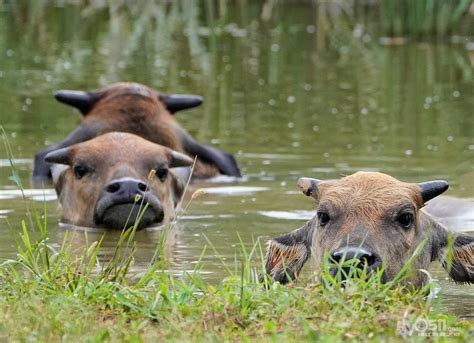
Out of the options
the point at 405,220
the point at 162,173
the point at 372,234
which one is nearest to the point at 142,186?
the point at 162,173

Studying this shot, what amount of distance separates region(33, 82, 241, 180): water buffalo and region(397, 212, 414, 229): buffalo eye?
259 inches

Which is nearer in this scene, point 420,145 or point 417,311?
point 417,311

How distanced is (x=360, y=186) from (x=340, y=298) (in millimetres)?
1813

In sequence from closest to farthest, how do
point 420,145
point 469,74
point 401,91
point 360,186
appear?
point 360,186, point 420,145, point 401,91, point 469,74

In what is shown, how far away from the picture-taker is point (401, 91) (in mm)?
21859

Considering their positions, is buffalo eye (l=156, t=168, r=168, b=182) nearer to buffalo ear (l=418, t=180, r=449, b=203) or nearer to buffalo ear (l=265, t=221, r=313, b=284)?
buffalo ear (l=265, t=221, r=313, b=284)

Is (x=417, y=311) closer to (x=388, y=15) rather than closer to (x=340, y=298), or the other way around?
(x=340, y=298)

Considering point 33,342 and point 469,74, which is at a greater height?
point 33,342

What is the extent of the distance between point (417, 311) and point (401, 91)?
14.8 m

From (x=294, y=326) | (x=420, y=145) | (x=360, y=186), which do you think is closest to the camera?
(x=294, y=326)

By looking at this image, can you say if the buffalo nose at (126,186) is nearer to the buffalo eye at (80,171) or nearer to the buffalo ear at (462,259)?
the buffalo eye at (80,171)

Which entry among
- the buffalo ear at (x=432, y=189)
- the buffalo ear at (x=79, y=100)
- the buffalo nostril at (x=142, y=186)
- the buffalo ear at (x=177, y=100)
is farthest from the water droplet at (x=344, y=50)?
the buffalo ear at (x=432, y=189)

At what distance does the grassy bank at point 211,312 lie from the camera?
22.7 ft

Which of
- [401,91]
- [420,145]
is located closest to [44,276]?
[420,145]
